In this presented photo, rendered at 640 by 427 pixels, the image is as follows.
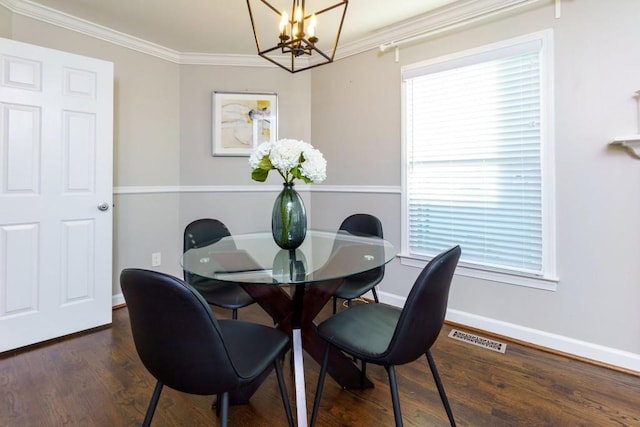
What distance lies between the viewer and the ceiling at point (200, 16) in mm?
2318

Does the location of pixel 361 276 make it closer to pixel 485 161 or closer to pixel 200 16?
pixel 485 161

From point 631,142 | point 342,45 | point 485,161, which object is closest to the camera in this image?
point 631,142

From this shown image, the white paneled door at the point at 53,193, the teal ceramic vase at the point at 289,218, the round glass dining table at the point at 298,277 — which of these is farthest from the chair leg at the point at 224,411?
the white paneled door at the point at 53,193

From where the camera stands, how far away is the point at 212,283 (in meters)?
2.09

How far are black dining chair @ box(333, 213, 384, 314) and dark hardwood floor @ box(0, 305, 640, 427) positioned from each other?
441 mm

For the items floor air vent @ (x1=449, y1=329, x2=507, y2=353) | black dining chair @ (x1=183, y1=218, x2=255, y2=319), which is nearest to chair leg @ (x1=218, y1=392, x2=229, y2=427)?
black dining chair @ (x1=183, y1=218, x2=255, y2=319)

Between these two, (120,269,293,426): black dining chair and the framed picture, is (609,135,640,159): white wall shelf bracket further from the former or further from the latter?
the framed picture

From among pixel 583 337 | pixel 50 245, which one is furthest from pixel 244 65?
pixel 583 337

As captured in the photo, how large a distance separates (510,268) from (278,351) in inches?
70.1

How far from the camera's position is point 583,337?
198cm

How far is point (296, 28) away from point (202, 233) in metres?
1.43

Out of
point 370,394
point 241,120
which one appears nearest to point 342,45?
point 241,120

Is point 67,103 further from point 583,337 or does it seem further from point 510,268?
point 583,337

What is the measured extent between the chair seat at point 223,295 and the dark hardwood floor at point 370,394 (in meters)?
0.45
